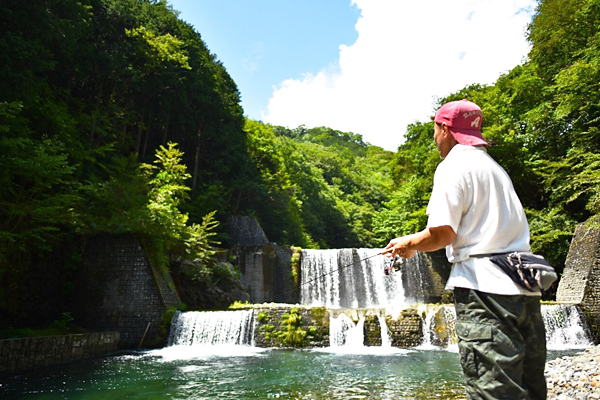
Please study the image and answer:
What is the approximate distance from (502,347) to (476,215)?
456mm

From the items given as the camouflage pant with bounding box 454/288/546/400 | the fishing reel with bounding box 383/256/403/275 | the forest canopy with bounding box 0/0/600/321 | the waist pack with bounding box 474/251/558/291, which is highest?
the forest canopy with bounding box 0/0/600/321

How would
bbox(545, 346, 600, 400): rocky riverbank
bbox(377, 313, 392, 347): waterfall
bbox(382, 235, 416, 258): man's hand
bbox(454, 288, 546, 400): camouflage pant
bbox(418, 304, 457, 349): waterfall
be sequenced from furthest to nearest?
bbox(377, 313, 392, 347): waterfall < bbox(418, 304, 457, 349): waterfall < bbox(545, 346, 600, 400): rocky riverbank < bbox(382, 235, 416, 258): man's hand < bbox(454, 288, 546, 400): camouflage pant


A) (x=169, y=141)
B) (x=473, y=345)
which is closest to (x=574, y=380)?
(x=473, y=345)

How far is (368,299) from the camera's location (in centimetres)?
1877

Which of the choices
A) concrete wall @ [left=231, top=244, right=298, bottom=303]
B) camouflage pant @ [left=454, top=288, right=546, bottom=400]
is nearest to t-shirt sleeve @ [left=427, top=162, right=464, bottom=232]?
camouflage pant @ [left=454, top=288, right=546, bottom=400]

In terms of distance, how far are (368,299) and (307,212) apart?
1301cm

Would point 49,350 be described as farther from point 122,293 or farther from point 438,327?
point 438,327

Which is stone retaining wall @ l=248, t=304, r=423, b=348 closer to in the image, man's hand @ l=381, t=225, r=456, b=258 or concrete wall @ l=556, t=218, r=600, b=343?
concrete wall @ l=556, t=218, r=600, b=343

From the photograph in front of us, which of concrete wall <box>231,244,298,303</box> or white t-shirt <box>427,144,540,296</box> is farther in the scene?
concrete wall <box>231,244,298,303</box>

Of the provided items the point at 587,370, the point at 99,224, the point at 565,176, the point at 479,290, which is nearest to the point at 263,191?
the point at 99,224

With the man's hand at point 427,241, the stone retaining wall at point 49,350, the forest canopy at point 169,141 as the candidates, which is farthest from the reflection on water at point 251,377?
the man's hand at point 427,241

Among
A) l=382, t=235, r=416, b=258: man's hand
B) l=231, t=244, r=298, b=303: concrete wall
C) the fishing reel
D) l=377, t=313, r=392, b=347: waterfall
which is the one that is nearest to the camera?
l=382, t=235, r=416, b=258: man's hand

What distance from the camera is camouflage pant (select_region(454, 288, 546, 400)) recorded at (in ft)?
4.52

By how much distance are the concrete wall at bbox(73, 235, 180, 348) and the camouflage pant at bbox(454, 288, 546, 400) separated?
36.1 ft
